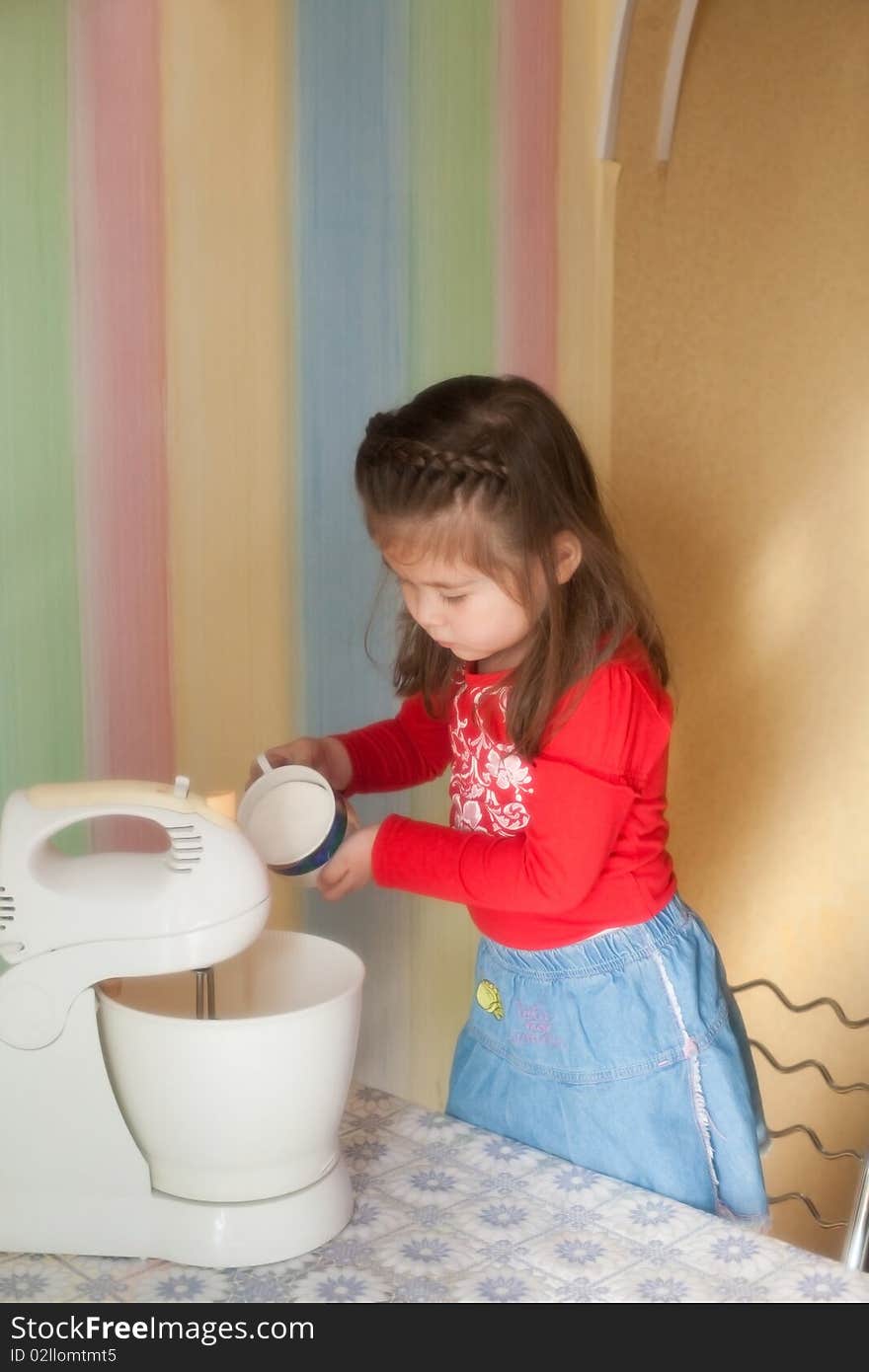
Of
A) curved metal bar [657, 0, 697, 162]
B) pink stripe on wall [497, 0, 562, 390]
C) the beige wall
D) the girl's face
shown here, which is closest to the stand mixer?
the girl's face

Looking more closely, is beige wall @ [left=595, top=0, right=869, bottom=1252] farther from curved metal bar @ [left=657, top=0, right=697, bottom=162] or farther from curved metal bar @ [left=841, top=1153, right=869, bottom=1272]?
curved metal bar @ [left=841, top=1153, right=869, bottom=1272]

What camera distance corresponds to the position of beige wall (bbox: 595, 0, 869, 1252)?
5.99ft

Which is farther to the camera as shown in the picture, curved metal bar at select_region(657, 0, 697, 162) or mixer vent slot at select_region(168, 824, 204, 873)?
curved metal bar at select_region(657, 0, 697, 162)

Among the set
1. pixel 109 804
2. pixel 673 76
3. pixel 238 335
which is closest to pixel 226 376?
pixel 238 335

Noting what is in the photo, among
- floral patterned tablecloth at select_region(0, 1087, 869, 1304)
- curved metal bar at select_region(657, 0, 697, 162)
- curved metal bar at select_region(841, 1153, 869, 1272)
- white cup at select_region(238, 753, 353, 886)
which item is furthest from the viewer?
curved metal bar at select_region(657, 0, 697, 162)

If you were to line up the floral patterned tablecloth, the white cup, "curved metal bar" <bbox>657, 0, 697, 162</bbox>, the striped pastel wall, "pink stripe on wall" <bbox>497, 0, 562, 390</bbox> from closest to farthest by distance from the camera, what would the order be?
1. the floral patterned tablecloth
2. the white cup
3. the striped pastel wall
4. "pink stripe on wall" <bbox>497, 0, 562, 390</bbox>
5. "curved metal bar" <bbox>657, 0, 697, 162</bbox>

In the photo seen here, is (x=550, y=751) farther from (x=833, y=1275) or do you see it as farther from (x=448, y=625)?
(x=833, y=1275)

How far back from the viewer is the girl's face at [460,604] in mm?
1112

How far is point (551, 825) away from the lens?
1127 mm

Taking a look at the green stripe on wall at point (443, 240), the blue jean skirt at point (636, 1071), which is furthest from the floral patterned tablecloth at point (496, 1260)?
the green stripe on wall at point (443, 240)

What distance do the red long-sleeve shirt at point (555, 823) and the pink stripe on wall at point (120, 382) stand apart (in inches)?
11.3

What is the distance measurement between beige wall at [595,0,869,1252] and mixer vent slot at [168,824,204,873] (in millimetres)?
1125

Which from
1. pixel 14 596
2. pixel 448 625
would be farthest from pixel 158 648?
pixel 448 625

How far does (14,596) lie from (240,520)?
0.84ft
